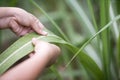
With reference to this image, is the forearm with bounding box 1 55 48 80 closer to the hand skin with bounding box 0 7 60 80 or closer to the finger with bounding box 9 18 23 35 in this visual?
the hand skin with bounding box 0 7 60 80

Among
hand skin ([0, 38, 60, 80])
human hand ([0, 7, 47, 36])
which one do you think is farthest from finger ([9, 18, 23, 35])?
hand skin ([0, 38, 60, 80])

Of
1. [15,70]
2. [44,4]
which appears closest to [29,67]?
[15,70]

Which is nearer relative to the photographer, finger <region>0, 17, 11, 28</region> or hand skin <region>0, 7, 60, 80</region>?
hand skin <region>0, 7, 60, 80</region>

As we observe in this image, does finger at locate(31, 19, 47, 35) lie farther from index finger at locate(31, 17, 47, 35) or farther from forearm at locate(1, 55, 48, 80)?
forearm at locate(1, 55, 48, 80)

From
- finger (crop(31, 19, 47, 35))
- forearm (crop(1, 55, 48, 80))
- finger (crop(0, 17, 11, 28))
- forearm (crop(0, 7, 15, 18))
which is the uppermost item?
forearm (crop(0, 7, 15, 18))

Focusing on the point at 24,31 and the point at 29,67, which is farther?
the point at 24,31

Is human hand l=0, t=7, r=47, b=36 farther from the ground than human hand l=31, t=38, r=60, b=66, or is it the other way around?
human hand l=0, t=7, r=47, b=36

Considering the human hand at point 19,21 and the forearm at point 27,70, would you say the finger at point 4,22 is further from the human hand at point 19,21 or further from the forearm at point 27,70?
the forearm at point 27,70

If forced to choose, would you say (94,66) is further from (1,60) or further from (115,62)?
(1,60)
